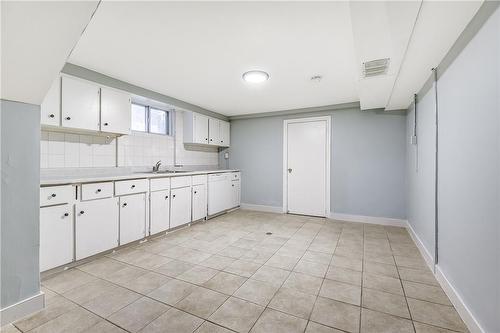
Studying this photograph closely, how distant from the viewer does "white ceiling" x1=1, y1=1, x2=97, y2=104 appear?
115 cm

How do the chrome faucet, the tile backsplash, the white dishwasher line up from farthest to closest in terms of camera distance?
the white dishwasher → the chrome faucet → the tile backsplash

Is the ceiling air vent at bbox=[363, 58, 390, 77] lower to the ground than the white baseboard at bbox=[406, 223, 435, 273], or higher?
higher

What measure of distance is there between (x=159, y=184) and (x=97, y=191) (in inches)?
34.6

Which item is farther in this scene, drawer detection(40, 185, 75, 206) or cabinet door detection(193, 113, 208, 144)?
cabinet door detection(193, 113, 208, 144)

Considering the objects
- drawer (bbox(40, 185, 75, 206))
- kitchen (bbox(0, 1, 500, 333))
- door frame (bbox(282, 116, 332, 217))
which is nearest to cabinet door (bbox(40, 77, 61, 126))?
kitchen (bbox(0, 1, 500, 333))

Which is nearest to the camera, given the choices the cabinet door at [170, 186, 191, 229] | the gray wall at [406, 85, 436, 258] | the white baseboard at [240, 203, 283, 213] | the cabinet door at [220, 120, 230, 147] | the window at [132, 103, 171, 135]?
the gray wall at [406, 85, 436, 258]

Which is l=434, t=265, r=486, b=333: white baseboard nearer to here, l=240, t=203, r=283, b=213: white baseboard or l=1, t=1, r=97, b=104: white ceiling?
l=1, t=1, r=97, b=104: white ceiling

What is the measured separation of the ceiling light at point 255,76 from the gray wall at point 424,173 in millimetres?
1844

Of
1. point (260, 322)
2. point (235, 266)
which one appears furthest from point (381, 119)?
point (260, 322)

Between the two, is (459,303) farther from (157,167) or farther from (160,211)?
(157,167)

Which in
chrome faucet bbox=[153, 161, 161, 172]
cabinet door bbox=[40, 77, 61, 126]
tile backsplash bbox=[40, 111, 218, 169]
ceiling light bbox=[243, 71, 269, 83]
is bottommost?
chrome faucet bbox=[153, 161, 161, 172]

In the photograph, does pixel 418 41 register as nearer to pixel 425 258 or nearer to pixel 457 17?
pixel 457 17

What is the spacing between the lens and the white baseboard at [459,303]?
1437 mm

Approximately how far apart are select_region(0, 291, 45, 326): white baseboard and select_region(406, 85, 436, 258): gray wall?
11.6 feet
